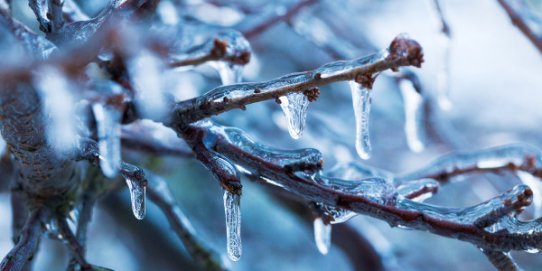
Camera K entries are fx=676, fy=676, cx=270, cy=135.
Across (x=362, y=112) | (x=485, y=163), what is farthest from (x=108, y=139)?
(x=485, y=163)

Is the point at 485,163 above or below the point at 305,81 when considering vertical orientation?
below

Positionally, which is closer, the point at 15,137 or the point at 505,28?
the point at 15,137

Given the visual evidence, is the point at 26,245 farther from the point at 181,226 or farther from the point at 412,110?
the point at 412,110

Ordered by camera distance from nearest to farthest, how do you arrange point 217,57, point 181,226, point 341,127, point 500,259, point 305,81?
point 305,81 → point 500,259 → point 217,57 → point 181,226 → point 341,127

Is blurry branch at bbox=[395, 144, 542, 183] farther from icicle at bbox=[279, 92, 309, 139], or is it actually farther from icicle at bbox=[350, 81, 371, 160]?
icicle at bbox=[279, 92, 309, 139]

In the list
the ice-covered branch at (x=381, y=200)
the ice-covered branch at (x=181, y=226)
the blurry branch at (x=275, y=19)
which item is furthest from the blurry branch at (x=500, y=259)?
the blurry branch at (x=275, y=19)

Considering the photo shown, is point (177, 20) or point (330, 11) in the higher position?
point (177, 20)

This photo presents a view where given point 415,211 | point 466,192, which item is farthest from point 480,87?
point 415,211

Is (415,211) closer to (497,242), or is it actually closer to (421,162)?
(497,242)
